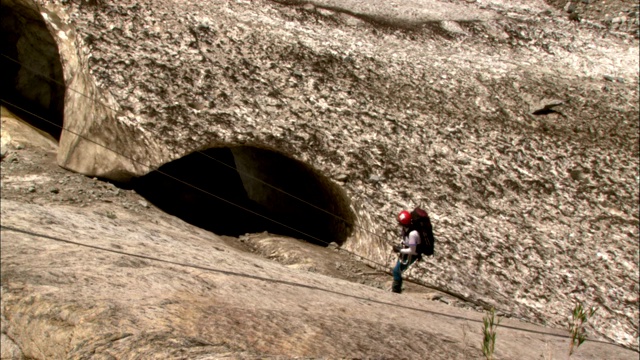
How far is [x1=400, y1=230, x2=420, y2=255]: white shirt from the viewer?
418 inches

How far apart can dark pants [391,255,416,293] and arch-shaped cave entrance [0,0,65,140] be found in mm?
7630

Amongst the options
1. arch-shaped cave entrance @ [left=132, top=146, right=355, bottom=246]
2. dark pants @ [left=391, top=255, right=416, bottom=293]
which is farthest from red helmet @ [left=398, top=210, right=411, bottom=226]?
arch-shaped cave entrance @ [left=132, top=146, right=355, bottom=246]

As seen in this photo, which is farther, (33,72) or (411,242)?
→ (33,72)

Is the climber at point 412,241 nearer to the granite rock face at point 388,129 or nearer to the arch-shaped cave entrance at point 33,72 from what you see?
the granite rock face at point 388,129

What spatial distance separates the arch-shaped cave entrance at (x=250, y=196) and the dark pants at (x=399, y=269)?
165 centimetres

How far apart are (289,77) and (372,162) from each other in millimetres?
2294

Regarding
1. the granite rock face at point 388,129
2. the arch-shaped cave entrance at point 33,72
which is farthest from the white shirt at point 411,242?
the arch-shaped cave entrance at point 33,72

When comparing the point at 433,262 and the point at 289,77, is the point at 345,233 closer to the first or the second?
the point at 433,262

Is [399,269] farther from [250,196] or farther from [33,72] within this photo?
[33,72]

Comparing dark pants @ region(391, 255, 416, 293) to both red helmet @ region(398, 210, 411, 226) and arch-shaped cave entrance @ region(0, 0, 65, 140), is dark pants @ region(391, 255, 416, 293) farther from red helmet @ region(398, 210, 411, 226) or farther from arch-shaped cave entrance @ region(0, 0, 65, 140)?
arch-shaped cave entrance @ region(0, 0, 65, 140)

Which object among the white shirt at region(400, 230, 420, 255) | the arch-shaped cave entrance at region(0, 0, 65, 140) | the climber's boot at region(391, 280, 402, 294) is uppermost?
the arch-shaped cave entrance at region(0, 0, 65, 140)

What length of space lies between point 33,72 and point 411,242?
28.7ft

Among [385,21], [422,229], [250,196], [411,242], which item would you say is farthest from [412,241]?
[385,21]

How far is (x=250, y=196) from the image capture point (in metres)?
14.4
